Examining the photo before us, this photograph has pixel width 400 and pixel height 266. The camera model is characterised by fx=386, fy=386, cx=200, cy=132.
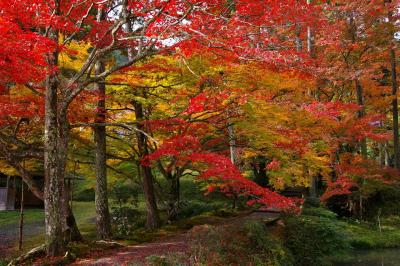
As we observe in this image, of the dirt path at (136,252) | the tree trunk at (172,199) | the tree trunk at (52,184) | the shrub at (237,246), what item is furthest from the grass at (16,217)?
the shrub at (237,246)

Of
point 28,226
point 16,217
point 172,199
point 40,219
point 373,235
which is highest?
point 172,199

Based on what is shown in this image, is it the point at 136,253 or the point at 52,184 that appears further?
the point at 136,253

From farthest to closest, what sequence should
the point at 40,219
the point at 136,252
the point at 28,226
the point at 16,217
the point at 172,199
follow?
the point at 16,217 < the point at 40,219 < the point at 28,226 < the point at 172,199 < the point at 136,252

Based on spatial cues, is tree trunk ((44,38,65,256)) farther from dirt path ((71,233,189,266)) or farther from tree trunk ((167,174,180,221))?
tree trunk ((167,174,180,221))

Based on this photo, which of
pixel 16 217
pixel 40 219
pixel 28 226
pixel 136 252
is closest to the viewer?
pixel 136 252

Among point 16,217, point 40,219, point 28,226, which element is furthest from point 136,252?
point 16,217

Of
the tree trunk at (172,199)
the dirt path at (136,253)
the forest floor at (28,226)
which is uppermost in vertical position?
the tree trunk at (172,199)

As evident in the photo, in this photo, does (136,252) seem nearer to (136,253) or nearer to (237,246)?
(136,253)

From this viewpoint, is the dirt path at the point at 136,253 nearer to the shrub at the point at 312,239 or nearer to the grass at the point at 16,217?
the shrub at the point at 312,239

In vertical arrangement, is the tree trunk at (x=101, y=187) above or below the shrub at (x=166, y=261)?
above

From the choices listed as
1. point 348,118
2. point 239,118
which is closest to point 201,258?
point 239,118

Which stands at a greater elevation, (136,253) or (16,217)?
(136,253)

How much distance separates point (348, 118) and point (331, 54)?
4.71 metres

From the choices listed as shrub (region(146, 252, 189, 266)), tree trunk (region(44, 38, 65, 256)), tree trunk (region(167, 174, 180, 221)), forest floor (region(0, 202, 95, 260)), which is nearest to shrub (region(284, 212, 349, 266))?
shrub (region(146, 252, 189, 266))
